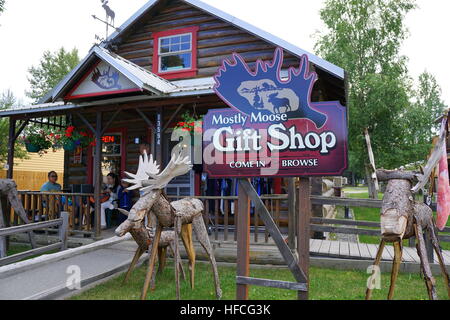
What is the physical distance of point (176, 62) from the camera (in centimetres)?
977

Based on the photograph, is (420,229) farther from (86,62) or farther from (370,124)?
(370,124)

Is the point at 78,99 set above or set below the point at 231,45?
below

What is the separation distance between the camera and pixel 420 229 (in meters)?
3.56

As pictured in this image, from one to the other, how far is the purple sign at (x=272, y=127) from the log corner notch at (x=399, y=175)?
0.84 m

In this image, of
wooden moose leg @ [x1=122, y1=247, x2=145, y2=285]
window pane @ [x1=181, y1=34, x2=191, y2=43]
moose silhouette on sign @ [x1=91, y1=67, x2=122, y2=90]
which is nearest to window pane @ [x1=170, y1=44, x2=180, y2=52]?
window pane @ [x1=181, y1=34, x2=191, y2=43]

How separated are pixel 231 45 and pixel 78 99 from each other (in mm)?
4252

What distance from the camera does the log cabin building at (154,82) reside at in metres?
7.30

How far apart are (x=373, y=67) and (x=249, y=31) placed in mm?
15034

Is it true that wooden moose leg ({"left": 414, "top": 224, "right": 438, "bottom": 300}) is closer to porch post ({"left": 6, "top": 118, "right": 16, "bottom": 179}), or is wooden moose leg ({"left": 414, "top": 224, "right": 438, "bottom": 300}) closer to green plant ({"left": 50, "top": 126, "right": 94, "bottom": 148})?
green plant ({"left": 50, "top": 126, "right": 94, "bottom": 148})

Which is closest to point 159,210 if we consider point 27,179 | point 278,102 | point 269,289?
point 278,102

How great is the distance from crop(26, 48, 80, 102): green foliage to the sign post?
36.0 meters

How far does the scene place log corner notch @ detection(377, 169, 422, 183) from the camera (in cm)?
357

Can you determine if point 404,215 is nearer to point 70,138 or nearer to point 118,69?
point 118,69

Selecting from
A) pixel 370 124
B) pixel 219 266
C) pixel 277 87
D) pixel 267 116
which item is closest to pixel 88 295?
pixel 219 266
